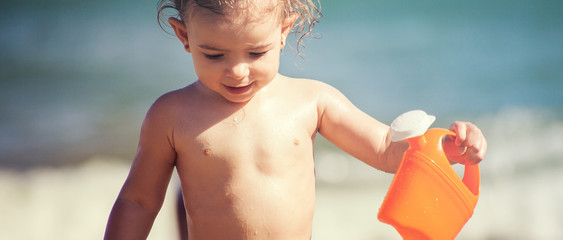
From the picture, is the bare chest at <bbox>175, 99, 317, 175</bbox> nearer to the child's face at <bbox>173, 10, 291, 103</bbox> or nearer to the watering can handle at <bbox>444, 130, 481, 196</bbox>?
the child's face at <bbox>173, 10, 291, 103</bbox>

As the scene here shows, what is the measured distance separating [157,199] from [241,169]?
0.16m

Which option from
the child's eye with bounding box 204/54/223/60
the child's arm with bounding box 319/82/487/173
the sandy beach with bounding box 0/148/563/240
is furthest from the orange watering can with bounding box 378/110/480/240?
the sandy beach with bounding box 0/148/563/240

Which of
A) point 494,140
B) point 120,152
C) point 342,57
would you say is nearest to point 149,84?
point 120,152

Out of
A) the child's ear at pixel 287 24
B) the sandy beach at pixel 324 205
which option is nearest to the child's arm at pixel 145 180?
the child's ear at pixel 287 24

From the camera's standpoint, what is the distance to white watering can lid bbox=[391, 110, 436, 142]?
72 cm

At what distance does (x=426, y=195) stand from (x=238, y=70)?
300 mm

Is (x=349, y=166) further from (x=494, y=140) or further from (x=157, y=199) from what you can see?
(x=157, y=199)

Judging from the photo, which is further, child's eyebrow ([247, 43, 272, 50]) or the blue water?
the blue water

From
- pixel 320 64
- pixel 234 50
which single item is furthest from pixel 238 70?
pixel 320 64

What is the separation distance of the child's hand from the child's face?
277 millimetres

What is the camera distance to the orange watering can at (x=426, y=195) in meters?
0.73

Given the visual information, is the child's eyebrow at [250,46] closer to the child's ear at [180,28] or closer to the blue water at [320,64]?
the child's ear at [180,28]

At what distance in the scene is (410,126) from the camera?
2.35 feet

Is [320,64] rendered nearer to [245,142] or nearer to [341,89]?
[341,89]
